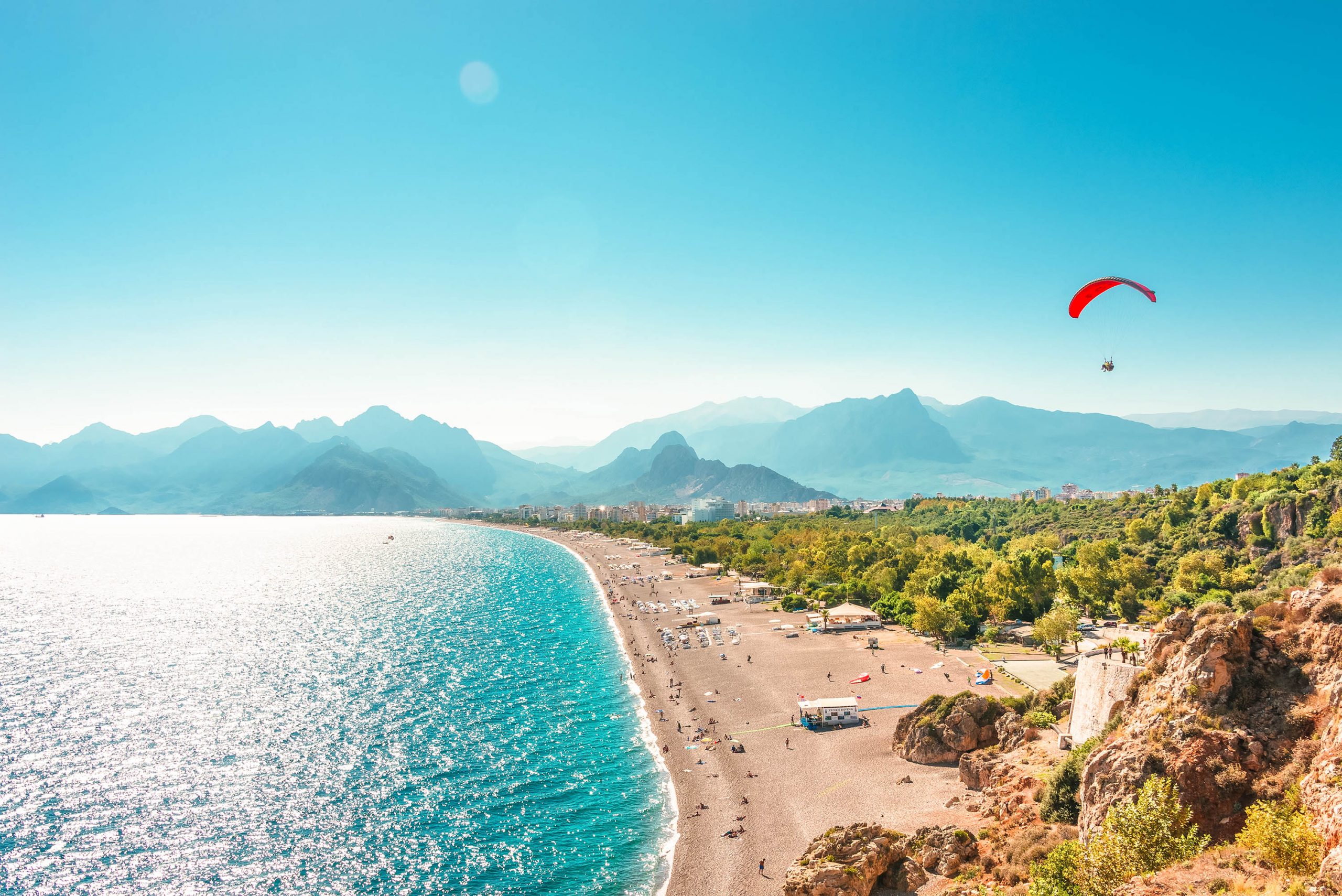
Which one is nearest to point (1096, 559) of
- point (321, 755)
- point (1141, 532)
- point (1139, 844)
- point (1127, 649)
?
point (1141, 532)

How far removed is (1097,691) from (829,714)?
50.9 feet

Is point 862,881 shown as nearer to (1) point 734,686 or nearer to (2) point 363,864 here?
(2) point 363,864

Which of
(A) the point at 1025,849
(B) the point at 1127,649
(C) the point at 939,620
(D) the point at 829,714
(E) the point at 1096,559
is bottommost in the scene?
(D) the point at 829,714

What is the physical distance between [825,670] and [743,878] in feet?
77.6

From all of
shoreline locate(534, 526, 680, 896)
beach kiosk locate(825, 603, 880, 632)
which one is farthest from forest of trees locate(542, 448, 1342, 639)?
shoreline locate(534, 526, 680, 896)

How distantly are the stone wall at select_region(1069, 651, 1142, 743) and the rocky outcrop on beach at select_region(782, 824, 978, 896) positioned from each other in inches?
228

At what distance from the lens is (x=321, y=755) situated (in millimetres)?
33406

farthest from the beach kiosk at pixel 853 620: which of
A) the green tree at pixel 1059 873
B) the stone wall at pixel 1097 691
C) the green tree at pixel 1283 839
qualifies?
the green tree at pixel 1283 839

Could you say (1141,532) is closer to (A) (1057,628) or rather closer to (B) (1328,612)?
(A) (1057,628)

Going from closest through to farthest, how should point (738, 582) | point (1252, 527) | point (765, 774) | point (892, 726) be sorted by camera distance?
point (765, 774) < point (892, 726) < point (1252, 527) < point (738, 582)

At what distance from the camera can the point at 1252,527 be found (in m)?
58.3

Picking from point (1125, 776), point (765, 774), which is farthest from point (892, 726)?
point (1125, 776)

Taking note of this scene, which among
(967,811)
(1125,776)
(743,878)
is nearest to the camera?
(1125,776)

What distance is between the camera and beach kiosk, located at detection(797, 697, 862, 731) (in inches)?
1404
